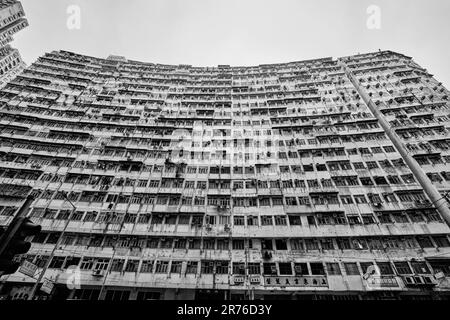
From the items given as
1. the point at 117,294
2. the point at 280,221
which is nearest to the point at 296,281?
the point at 280,221

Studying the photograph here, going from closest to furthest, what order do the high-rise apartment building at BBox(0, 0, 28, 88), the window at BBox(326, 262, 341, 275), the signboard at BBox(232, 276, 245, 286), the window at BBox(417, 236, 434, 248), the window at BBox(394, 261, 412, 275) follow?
the window at BBox(394, 261, 412, 275) < the signboard at BBox(232, 276, 245, 286) < the window at BBox(326, 262, 341, 275) < the window at BBox(417, 236, 434, 248) < the high-rise apartment building at BBox(0, 0, 28, 88)

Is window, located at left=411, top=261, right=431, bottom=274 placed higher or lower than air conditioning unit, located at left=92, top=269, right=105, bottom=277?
higher

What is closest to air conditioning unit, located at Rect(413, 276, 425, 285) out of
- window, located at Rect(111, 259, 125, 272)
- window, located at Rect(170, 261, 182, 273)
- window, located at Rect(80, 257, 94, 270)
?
window, located at Rect(170, 261, 182, 273)

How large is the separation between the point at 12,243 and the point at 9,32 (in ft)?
336

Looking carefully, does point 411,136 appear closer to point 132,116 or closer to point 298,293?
point 298,293

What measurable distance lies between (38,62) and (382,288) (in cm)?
6298

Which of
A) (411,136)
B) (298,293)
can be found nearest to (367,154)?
(411,136)

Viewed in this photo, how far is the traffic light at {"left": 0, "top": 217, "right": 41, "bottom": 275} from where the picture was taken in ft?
13.0

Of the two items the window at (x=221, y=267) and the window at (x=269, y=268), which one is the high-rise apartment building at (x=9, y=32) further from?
the window at (x=269, y=268)

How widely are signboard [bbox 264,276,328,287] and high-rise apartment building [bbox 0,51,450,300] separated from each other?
10 cm

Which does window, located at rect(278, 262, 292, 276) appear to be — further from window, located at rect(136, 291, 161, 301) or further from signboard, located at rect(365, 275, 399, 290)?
window, located at rect(136, 291, 161, 301)

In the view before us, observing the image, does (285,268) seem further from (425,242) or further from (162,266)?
(425,242)

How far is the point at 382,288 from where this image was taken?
20.0 m

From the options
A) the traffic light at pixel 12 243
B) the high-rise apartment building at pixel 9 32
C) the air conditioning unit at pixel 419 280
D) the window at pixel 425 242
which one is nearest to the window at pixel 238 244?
the air conditioning unit at pixel 419 280
